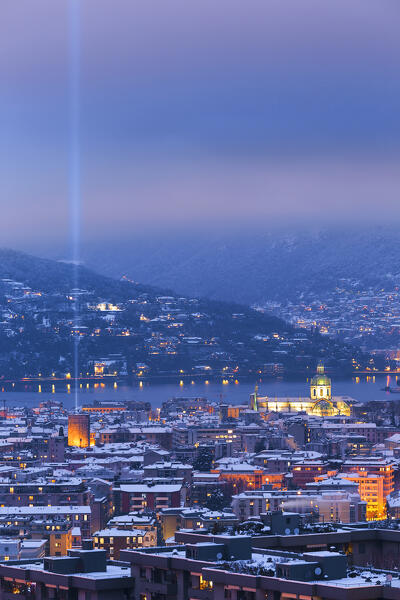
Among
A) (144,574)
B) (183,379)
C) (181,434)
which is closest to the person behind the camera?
(144,574)

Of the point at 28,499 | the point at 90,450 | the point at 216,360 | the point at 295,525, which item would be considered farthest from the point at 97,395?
the point at 295,525

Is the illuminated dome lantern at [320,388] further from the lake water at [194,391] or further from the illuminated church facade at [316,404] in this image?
the lake water at [194,391]

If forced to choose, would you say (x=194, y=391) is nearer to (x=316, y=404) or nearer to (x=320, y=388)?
(x=320, y=388)

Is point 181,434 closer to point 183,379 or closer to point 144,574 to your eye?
point 144,574

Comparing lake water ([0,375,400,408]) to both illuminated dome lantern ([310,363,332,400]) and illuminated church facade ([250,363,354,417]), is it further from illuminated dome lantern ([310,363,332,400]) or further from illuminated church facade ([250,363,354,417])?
illuminated church facade ([250,363,354,417])

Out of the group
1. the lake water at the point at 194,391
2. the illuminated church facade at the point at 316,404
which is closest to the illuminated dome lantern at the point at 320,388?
the illuminated church facade at the point at 316,404

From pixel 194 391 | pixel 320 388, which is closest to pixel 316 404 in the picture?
pixel 320 388

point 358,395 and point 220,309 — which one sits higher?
point 220,309
